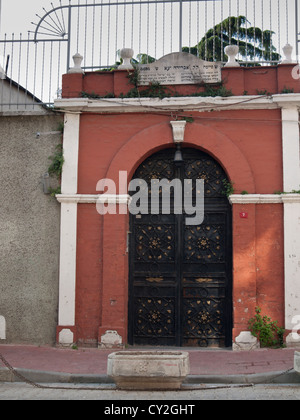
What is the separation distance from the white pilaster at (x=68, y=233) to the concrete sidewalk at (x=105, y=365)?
60cm

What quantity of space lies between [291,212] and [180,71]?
325 centimetres

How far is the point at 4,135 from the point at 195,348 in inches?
207

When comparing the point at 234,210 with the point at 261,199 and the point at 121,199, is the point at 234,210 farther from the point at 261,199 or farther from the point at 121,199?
the point at 121,199

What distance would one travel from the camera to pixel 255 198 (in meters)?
9.29

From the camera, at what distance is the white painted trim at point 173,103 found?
9461 millimetres

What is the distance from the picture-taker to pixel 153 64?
983cm

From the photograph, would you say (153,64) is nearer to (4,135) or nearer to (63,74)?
(63,74)

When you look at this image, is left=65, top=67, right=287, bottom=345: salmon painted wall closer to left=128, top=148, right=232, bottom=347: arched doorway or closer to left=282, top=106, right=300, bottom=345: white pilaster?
left=282, top=106, right=300, bottom=345: white pilaster

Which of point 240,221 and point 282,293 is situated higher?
point 240,221

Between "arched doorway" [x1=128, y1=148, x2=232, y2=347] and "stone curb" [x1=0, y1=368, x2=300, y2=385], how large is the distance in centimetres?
226

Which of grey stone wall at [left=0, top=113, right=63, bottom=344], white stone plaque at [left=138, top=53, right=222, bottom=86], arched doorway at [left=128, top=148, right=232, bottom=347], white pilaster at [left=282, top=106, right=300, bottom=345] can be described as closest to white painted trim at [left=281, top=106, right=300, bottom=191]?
white pilaster at [left=282, top=106, right=300, bottom=345]

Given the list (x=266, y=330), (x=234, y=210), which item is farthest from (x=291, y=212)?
(x=266, y=330)
